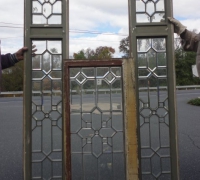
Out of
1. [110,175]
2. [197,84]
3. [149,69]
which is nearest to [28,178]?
[110,175]

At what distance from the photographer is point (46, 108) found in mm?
2678

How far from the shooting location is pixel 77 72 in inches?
104

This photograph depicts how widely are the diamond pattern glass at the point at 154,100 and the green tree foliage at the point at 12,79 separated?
16.2 m

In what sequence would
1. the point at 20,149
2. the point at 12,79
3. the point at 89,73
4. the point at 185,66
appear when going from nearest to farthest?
the point at 89,73
the point at 20,149
the point at 12,79
the point at 185,66

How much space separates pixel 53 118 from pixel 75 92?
334 millimetres

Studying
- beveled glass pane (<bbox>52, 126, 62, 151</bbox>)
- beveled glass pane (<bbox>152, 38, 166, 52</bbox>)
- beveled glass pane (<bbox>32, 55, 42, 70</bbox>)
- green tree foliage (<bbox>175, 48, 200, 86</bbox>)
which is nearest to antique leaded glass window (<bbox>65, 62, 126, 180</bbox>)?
beveled glass pane (<bbox>52, 126, 62, 151</bbox>)

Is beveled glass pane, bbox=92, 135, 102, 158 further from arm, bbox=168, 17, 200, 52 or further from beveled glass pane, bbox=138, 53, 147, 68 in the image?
arm, bbox=168, 17, 200, 52

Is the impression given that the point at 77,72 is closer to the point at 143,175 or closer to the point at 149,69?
the point at 149,69

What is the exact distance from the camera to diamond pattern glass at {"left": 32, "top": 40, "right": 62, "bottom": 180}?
2648 millimetres

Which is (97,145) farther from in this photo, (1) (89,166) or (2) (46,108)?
(2) (46,108)

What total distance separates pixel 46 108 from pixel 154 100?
107cm

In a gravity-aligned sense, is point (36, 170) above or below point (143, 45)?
below

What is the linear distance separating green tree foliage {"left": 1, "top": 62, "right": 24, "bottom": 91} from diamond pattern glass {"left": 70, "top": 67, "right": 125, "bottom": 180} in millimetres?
A: 16052

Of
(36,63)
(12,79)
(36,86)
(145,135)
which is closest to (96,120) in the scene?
(145,135)
